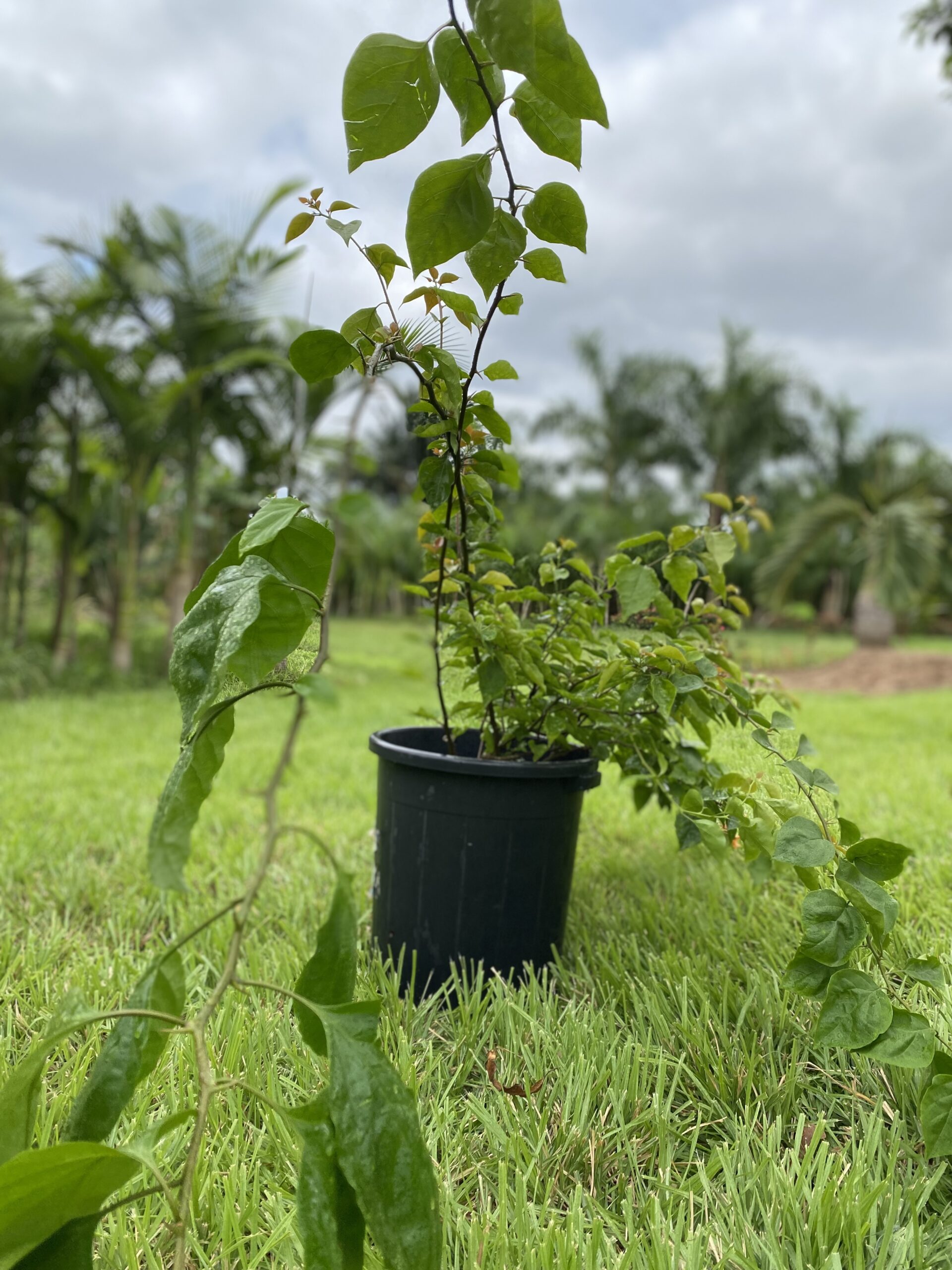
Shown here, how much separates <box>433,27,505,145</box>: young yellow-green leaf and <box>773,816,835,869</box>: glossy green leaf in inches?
31.2

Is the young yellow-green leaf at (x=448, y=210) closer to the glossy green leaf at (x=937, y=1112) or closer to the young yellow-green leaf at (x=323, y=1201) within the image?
the young yellow-green leaf at (x=323, y=1201)

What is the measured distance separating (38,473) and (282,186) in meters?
3.51

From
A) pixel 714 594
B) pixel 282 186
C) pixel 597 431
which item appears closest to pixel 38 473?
pixel 282 186

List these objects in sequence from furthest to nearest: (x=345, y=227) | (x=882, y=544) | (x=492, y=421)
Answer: (x=882, y=544), (x=492, y=421), (x=345, y=227)

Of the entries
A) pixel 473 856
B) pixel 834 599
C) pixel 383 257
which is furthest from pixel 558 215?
pixel 834 599

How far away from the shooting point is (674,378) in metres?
14.8

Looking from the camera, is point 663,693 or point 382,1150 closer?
point 382,1150

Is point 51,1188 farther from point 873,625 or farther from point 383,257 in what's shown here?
point 873,625

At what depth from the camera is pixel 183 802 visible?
0.59 m

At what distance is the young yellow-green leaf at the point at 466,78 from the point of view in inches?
25.3

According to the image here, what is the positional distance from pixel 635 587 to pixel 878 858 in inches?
22.2

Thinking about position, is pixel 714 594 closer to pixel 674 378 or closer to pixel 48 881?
pixel 48 881

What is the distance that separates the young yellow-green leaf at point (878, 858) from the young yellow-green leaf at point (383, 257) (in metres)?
0.90

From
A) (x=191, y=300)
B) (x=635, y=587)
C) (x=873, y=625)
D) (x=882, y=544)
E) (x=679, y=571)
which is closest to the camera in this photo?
(x=635, y=587)
